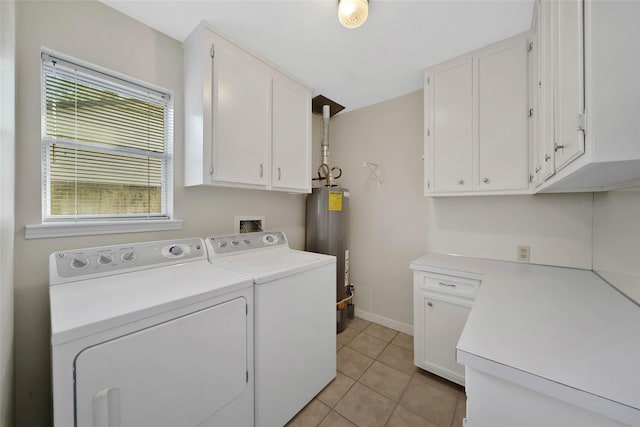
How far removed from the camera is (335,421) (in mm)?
1413

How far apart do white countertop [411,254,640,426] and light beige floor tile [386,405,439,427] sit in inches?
36.9

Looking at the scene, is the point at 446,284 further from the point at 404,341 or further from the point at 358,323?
the point at 358,323

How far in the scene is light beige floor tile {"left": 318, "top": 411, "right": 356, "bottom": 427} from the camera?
54.5 inches

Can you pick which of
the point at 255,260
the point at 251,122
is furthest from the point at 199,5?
the point at 255,260

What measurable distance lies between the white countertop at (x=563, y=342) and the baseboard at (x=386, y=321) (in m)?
1.38

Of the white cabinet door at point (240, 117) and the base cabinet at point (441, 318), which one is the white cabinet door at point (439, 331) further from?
the white cabinet door at point (240, 117)

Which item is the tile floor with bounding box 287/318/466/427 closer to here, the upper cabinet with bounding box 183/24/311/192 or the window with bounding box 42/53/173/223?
the upper cabinet with bounding box 183/24/311/192

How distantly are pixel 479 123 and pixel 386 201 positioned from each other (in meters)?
1.09

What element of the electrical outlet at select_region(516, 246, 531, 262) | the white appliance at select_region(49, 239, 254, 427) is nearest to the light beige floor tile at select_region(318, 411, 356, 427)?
the white appliance at select_region(49, 239, 254, 427)

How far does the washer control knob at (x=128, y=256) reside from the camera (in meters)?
1.27

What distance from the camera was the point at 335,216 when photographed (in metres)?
2.44

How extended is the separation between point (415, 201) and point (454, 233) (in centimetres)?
47

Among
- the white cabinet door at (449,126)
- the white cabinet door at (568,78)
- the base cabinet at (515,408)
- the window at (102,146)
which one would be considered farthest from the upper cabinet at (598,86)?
the window at (102,146)

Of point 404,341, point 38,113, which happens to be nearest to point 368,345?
point 404,341
